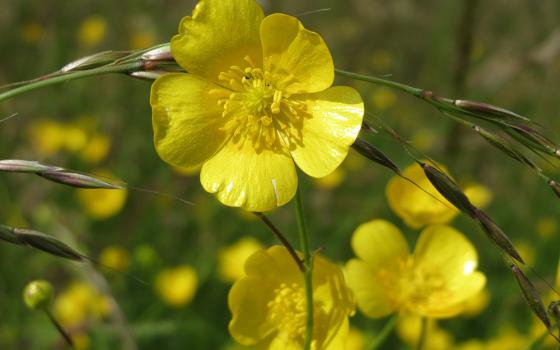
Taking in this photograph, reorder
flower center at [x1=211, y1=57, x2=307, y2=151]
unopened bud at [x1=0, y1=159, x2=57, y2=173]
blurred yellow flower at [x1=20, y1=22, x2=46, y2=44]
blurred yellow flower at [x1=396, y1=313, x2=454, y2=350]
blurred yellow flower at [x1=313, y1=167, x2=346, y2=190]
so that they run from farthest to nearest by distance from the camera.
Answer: blurred yellow flower at [x1=20, y1=22, x2=46, y2=44] < blurred yellow flower at [x1=313, y1=167, x2=346, y2=190] < blurred yellow flower at [x1=396, y1=313, x2=454, y2=350] < flower center at [x1=211, y1=57, x2=307, y2=151] < unopened bud at [x1=0, y1=159, x2=57, y2=173]

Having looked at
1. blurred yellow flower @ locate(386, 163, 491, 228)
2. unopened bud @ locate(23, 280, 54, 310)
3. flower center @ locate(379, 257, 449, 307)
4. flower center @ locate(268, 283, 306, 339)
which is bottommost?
unopened bud @ locate(23, 280, 54, 310)

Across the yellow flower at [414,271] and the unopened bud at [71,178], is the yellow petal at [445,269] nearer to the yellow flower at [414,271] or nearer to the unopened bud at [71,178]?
the yellow flower at [414,271]

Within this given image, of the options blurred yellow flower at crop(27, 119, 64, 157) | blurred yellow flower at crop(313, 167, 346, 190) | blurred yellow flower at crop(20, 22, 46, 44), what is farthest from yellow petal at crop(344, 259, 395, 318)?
blurred yellow flower at crop(20, 22, 46, 44)

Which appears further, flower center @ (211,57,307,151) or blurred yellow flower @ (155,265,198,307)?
blurred yellow flower @ (155,265,198,307)

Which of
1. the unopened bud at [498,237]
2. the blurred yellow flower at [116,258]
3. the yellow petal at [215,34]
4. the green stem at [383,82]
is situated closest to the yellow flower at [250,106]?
the yellow petal at [215,34]

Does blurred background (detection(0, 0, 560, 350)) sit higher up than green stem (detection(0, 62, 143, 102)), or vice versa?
green stem (detection(0, 62, 143, 102))

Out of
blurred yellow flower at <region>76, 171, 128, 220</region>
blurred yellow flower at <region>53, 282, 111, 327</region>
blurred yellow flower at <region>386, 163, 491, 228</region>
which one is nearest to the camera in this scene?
blurred yellow flower at <region>386, 163, 491, 228</region>

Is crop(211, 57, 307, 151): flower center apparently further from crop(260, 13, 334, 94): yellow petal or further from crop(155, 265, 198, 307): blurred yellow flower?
crop(155, 265, 198, 307): blurred yellow flower
